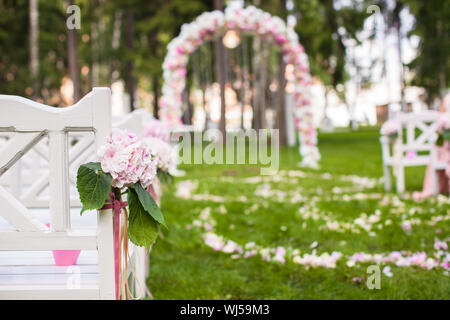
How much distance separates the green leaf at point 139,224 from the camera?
5.39 ft

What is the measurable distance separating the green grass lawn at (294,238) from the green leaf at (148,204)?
1.31m

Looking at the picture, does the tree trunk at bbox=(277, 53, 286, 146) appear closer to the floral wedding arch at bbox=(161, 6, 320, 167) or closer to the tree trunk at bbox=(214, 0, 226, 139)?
the tree trunk at bbox=(214, 0, 226, 139)

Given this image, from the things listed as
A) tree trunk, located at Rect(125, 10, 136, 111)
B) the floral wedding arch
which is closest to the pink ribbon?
the floral wedding arch

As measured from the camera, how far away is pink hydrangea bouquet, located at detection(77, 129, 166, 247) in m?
1.55

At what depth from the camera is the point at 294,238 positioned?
4.09 m

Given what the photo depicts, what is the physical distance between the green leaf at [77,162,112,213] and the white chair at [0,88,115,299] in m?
0.08

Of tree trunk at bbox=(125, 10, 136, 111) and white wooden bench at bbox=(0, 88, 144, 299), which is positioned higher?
tree trunk at bbox=(125, 10, 136, 111)

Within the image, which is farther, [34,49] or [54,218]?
[34,49]

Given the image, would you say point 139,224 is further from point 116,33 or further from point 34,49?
point 116,33

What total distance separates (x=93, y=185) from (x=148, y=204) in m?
0.21

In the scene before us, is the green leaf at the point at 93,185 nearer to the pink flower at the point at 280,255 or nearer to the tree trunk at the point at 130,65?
the pink flower at the point at 280,255

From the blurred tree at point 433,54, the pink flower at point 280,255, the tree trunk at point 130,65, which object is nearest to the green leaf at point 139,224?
the pink flower at point 280,255

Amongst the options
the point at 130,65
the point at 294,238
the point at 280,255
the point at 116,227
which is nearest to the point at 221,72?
the point at 130,65

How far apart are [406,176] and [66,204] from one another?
306 inches
